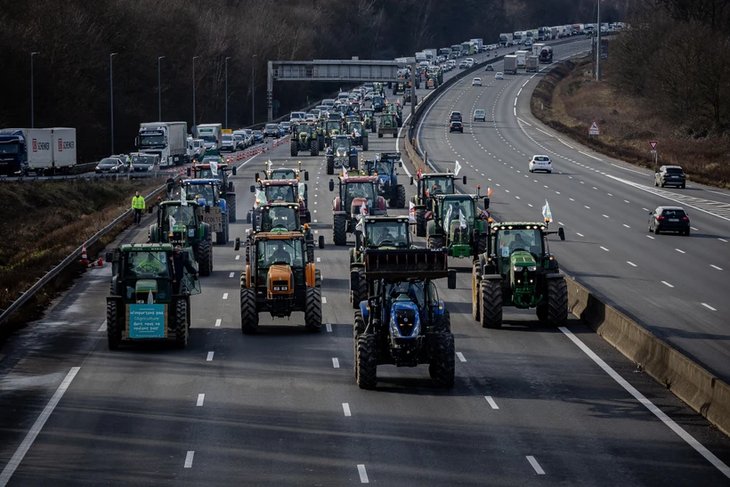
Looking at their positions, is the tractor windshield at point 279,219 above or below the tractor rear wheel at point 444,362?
above

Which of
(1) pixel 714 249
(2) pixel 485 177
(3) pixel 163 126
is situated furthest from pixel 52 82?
(1) pixel 714 249

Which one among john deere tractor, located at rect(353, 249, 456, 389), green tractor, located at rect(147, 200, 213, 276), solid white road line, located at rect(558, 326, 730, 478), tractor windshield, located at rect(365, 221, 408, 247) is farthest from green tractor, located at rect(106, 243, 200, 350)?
green tractor, located at rect(147, 200, 213, 276)

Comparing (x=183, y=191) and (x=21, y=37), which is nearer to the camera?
(x=183, y=191)

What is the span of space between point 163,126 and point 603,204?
36.5m

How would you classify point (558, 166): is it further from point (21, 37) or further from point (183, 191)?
point (183, 191)

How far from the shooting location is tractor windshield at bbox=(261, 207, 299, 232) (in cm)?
4166

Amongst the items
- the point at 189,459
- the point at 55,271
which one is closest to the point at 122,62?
the point at 55,271

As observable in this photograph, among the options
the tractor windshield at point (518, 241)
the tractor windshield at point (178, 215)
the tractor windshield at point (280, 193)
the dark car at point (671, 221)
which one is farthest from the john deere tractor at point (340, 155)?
the tractor windshield at point (518, 241)

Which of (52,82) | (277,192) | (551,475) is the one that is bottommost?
(551,475)

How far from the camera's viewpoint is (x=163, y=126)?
93438 mm

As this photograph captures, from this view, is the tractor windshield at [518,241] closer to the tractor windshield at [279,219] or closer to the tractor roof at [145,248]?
the tractor roof at [145,248]

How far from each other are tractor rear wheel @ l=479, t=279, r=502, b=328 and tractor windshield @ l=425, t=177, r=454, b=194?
72.6ft

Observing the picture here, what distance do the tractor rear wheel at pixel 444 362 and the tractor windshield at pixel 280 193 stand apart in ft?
82.4

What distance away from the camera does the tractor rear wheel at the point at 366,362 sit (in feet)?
83.3
